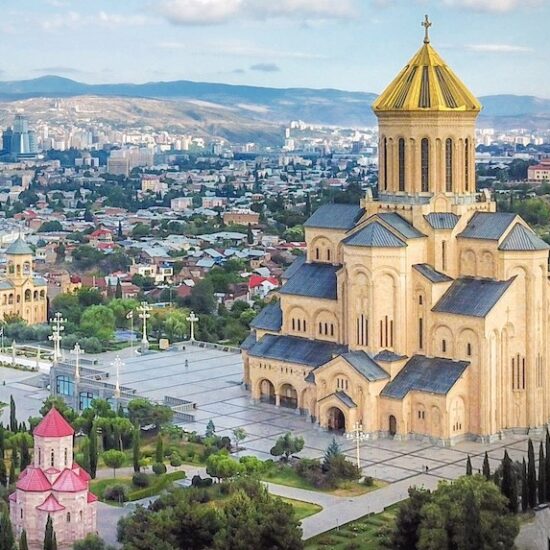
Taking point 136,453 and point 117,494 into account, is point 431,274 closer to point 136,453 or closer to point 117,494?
point 136,453

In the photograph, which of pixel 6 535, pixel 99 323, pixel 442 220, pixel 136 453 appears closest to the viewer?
pixel 6 535

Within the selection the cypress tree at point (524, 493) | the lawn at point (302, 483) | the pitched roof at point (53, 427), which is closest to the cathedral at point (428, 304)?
the lawn at point (302, 483)

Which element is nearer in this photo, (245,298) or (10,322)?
(10,322)

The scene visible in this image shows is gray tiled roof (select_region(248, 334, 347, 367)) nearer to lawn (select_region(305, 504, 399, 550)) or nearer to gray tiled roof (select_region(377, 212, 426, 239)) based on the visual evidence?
gray tiled roof (select_region(377, 212, 426, 239))

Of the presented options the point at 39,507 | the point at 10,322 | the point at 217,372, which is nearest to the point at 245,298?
the point at 10,322

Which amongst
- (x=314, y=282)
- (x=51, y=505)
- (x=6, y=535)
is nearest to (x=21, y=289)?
(x=314, y=282)

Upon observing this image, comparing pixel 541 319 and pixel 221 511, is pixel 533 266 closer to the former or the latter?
pixel 541 319

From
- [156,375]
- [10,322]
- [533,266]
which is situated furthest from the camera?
[10,322]
